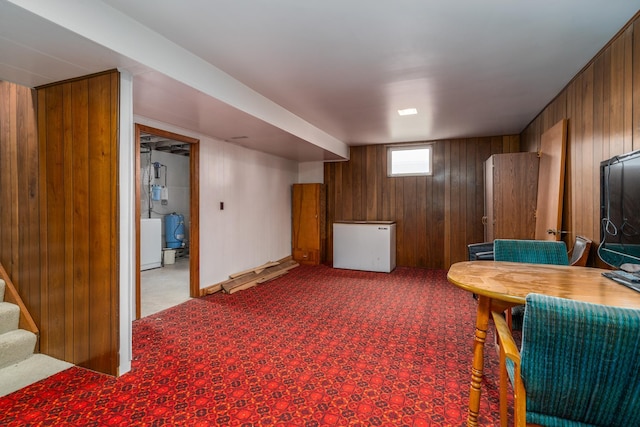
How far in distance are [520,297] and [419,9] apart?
5.87 ft

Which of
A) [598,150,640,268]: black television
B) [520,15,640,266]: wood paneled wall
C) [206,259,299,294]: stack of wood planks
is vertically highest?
[520,15,640,266]: wood paneled wall

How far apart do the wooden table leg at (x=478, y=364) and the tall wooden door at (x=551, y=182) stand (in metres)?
2.18

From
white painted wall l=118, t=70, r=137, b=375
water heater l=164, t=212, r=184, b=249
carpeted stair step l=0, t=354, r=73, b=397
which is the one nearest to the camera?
carpeted stair step l=0, t=354, r=73, b=397

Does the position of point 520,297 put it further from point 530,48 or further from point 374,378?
point 530,48

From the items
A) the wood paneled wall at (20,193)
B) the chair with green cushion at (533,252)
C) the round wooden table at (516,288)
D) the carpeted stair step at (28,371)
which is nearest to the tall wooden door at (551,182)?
the chair with green cushion at (533,252)

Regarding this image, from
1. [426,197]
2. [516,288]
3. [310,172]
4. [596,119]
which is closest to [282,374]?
[516,288]

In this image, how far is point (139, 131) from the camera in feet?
10.8

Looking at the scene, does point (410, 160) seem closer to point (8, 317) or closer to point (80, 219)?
point (80, 219)

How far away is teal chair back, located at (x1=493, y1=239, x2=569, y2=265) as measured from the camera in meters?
2.39

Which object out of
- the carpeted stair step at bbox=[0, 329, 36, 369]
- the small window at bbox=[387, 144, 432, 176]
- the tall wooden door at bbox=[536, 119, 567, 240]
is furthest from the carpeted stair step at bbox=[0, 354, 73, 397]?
the small window at bbox=[387, 144, 432, 176]

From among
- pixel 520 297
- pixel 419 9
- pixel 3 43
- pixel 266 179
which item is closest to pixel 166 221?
pixel 266 179

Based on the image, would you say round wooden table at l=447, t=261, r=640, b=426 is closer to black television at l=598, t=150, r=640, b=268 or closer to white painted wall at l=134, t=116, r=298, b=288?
black television at l=598, t=150, r=640, b=268

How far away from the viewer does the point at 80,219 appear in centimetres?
234

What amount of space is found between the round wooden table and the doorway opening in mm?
3155
